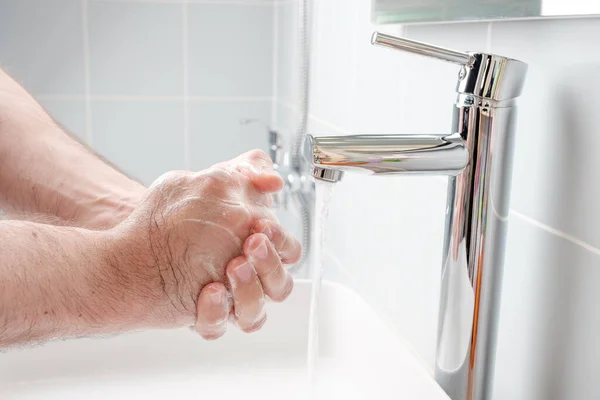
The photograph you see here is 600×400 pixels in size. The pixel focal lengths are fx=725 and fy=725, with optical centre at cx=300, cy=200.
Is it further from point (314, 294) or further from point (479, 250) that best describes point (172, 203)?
point (479, 250)

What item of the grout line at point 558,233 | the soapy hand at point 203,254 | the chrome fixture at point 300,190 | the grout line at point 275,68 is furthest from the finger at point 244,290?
the grout line at point 275,68

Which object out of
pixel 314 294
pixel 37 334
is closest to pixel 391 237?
pixel 314 294

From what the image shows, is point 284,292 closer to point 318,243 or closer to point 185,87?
point 318,243

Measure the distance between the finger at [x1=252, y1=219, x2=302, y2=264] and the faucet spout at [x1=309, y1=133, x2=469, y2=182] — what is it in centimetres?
17

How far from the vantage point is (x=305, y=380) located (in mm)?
761

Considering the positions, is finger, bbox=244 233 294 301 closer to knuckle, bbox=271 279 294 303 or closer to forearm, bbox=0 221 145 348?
knuckle, bbox=271 279 294 303

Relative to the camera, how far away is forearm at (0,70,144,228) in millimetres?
844

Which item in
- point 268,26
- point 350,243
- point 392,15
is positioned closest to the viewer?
point 392,15

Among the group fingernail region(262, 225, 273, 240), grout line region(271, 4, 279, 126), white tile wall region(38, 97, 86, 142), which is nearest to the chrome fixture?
grout line region(271, 4, 279, 126)

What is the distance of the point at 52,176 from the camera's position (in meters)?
0.88

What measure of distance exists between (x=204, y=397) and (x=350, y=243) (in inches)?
16.4

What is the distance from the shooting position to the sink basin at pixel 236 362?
2.36ft

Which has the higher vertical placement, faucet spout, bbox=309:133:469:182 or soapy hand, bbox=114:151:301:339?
faucet spout, bbox=309:133:469:182

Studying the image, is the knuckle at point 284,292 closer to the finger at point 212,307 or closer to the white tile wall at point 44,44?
the finger at point 212,307
